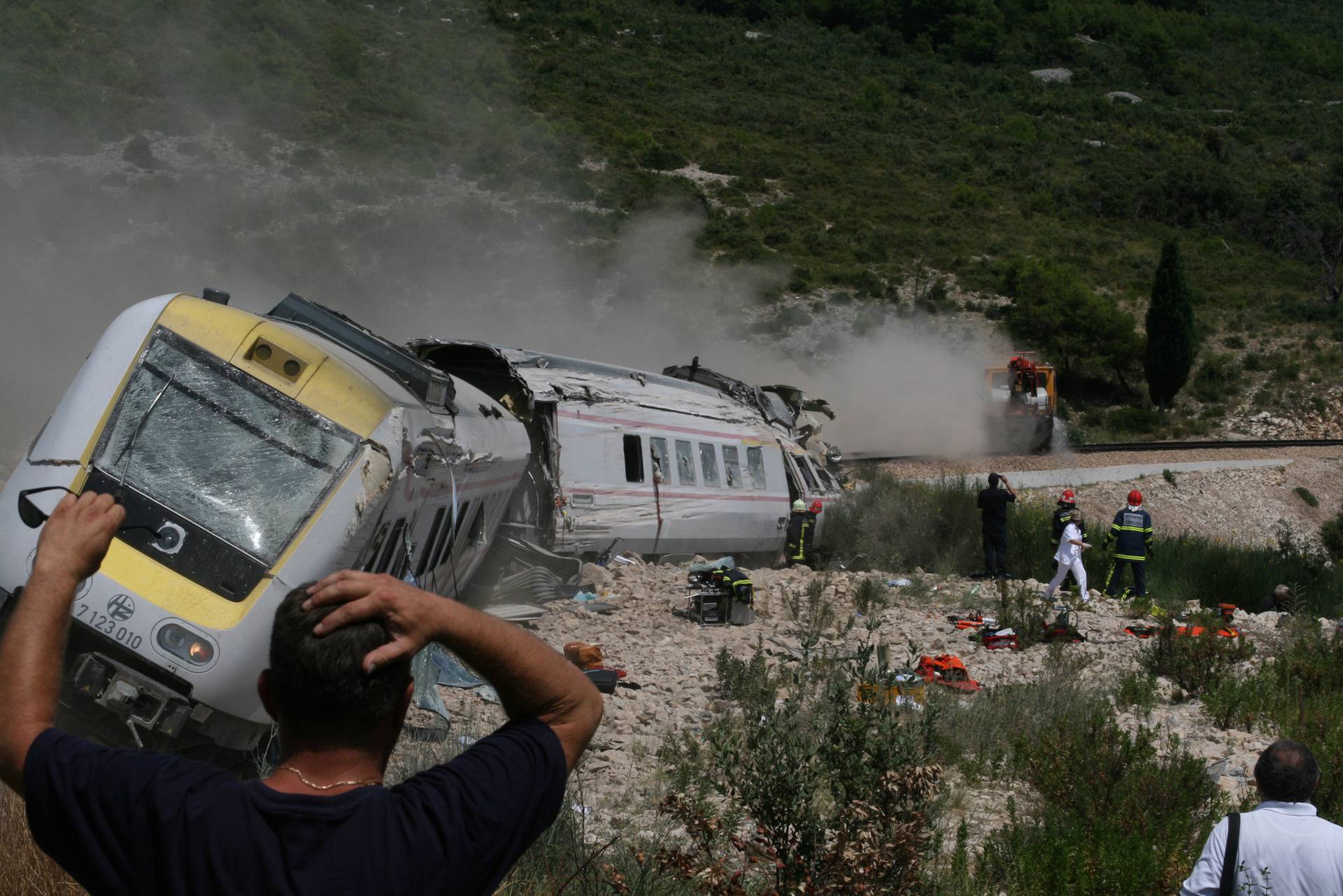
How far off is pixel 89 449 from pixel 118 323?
1.09m

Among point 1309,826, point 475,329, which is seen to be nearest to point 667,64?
point 475,329

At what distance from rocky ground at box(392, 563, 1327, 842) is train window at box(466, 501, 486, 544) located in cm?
→ 116

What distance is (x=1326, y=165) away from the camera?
8100 cm

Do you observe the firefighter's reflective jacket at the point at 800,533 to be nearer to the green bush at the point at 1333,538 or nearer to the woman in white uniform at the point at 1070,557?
the woman in white uniform at the point at 1070,557

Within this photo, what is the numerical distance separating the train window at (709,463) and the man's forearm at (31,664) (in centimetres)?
1510

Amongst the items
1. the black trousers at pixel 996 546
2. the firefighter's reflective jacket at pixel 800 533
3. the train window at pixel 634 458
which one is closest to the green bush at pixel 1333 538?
the black trousers at pixel 996 546

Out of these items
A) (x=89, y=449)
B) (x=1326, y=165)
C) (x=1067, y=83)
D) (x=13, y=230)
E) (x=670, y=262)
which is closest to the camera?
(x=89, y=449)

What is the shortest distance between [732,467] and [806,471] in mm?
2581

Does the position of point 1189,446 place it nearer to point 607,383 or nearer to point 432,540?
point 607,383

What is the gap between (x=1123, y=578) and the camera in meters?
16.8

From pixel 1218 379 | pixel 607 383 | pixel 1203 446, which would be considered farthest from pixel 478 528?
pixel 1218 379

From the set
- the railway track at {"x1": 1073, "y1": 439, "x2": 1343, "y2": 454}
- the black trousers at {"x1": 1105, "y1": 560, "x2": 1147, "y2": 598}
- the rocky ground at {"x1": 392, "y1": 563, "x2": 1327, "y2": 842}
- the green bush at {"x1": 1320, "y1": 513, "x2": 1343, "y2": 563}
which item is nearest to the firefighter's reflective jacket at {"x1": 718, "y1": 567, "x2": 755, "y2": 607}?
the rocky ground at {"x1": 392, "y1": 563, "x2": 1327, "y2": 842}

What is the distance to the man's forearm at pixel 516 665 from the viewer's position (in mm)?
2455

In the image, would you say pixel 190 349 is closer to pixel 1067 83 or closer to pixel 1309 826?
pixel 1309 826
